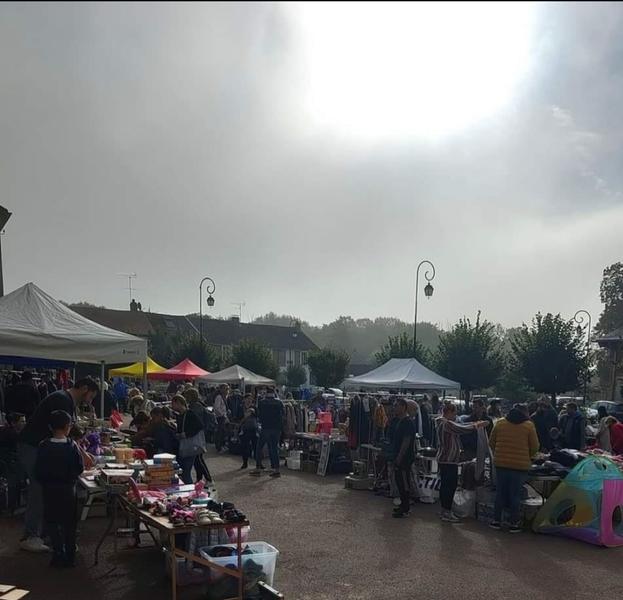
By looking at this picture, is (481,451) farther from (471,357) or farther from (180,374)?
(471,357)

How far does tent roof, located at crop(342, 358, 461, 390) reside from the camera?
61.1 feet

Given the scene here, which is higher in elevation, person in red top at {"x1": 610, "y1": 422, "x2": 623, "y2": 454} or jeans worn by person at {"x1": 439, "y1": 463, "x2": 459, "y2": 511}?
person in red top at {"x1": 610, "y1": 422, "x2": 623, "y2": 454}

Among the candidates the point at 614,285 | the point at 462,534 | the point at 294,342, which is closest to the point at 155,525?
the point at 462,534

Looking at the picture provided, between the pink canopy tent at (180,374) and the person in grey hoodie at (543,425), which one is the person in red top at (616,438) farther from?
the pink canopy tent at (180,374)

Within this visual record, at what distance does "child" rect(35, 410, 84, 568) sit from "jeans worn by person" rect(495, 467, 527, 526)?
537 centimetres

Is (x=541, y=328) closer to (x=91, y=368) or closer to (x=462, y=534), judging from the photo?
(x=91, y=368)

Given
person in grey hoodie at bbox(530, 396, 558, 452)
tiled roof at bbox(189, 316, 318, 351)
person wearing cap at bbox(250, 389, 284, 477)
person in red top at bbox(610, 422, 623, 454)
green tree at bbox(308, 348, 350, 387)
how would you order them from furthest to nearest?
1. tiled roof at bbox(189, 316, 318, 351)
2. green tree at bbox(308, 348, 350, 387)
3. person wearing cap at bbox(250, 389, 284, 477)
4. person in grey hoodie at bbox(530, 396, 558, 452)
5. person in red top at bbox(610, 422, 623, 454)

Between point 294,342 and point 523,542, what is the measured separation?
206 feet

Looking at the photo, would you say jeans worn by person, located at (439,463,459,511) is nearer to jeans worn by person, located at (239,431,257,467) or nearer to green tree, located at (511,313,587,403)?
jeans worn by person, located at (239,431,257,467)

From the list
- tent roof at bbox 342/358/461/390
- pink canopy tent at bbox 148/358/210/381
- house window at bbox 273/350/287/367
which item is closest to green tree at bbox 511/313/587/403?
tent roof at bbox 342/358/461/390

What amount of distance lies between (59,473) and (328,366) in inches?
1460

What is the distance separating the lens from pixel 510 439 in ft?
27.5

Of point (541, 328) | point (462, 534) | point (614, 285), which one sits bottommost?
point (462, 534)

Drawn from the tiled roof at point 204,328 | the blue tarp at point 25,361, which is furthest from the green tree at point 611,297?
the blue tarp at point 25,361
